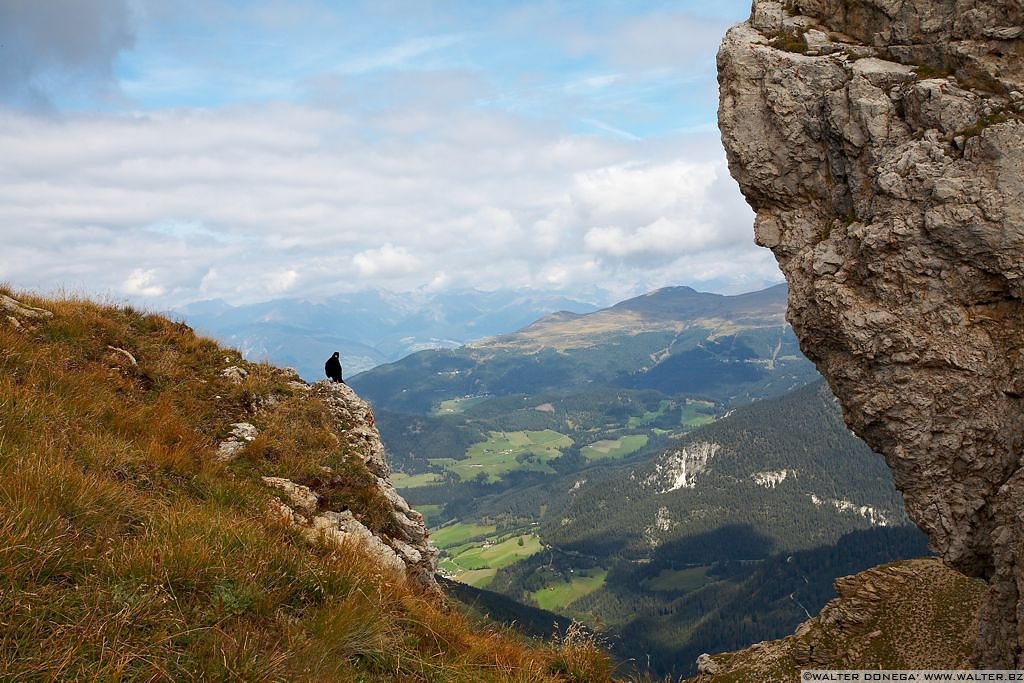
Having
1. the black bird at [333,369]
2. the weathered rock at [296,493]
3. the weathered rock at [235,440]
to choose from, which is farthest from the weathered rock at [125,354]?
the black bird at [333,369]

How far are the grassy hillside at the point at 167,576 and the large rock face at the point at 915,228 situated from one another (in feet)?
46.7

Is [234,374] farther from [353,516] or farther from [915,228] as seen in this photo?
[915,228]

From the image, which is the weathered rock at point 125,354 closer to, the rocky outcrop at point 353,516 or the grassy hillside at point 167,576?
the grassy hillside at point 167,576

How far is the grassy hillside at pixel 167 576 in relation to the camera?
482cm

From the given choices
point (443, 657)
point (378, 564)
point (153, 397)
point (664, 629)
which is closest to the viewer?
point (443, 657)

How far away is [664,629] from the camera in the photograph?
19425cm

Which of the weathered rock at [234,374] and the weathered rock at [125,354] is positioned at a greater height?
the weathered rock at [125,354]

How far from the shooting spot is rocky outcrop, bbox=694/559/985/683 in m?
29.3

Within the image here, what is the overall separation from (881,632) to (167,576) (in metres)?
38.4

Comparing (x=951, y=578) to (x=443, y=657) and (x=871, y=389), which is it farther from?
(x=443, y=657)

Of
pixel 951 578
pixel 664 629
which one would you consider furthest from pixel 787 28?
pixel 664 629

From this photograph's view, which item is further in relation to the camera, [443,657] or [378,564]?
[378,564]

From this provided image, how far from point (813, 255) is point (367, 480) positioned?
15.9 meters

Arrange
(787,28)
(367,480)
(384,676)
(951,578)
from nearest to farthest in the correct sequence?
(384,676) < (367,480) < (787,28) < (951,578)
